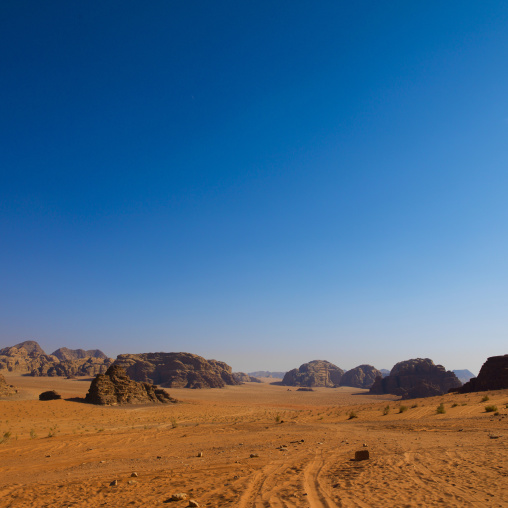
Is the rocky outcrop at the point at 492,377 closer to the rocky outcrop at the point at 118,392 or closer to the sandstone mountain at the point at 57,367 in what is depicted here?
the rocky outcrop at the point at 118,392

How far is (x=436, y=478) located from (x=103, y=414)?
37.3 meters

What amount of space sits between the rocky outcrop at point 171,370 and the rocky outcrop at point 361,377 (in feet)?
204

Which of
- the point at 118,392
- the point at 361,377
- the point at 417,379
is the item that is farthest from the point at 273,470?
the point at 361,377

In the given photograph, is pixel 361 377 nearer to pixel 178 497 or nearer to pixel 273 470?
pixel 273 470

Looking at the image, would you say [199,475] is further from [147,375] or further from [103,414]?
[147,375]

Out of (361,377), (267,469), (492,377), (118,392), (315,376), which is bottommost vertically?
(315,376)

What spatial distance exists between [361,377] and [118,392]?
122279mm

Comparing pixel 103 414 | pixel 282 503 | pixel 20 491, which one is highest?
pixel 282 503

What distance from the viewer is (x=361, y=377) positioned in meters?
144

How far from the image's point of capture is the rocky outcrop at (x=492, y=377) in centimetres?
3666

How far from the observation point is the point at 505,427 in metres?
14.0

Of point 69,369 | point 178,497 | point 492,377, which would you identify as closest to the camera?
point 178,497

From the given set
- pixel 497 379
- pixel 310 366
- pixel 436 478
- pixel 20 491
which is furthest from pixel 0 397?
pixel 310 366

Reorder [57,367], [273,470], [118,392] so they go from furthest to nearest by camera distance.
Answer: [57,367] → [118,392] → [273,470]
